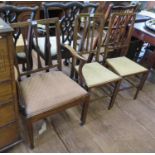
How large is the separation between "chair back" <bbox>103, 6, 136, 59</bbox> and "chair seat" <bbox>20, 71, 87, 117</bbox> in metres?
0.74

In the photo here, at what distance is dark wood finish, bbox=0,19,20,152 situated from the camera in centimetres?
105

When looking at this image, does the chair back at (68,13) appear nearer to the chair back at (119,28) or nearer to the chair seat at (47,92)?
the chair back at (119,28)

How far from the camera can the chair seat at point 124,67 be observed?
6.61 feet

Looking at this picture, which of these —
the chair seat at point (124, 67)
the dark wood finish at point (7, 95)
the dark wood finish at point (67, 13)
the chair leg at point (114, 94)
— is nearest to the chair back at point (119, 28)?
the chair seat at point (124, 67)

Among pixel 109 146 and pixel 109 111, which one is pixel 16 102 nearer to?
pixel 109 146

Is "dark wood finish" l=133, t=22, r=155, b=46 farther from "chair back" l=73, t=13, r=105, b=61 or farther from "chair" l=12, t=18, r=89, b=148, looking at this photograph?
"chair" l=12, t=18, r=89, b=148

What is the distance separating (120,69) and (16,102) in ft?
3.82

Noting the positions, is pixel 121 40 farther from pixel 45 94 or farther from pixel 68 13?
pixel 45 94

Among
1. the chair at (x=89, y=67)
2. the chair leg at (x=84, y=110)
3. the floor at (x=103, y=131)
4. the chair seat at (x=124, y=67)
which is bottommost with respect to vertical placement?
the floor at (x=103, y=131)

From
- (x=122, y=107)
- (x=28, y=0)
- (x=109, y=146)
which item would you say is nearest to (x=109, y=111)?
(x=122, y=107)

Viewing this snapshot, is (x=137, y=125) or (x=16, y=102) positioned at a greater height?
(x=16, y=102)

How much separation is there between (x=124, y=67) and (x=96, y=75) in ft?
1.33

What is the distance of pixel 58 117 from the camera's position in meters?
1.94

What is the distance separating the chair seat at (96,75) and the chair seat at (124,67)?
13 cm
